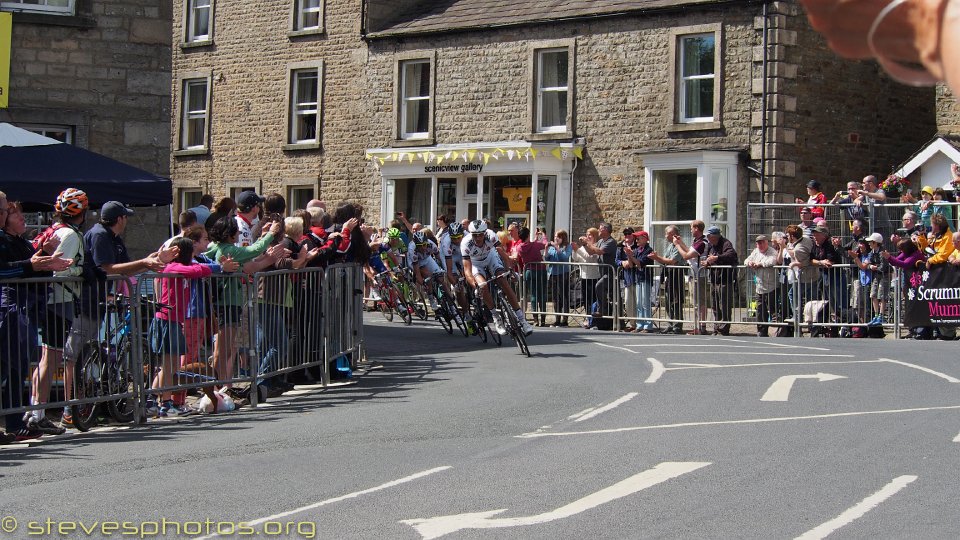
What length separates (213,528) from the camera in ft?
22.8

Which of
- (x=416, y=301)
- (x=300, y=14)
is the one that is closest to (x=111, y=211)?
(x=416, y=301)

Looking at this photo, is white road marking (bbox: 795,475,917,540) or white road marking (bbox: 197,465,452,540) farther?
white road marking (bbox: 197,465,452,540)

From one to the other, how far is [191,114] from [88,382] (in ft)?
99.4

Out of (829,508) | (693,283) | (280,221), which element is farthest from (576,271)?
(829,508)

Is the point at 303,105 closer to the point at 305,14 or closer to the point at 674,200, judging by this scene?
the point at 305,14

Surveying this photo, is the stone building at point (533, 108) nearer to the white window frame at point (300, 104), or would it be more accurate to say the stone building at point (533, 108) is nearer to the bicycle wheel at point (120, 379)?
the white window frame at point (300, 104)

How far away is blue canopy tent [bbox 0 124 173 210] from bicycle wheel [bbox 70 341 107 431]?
12.3 ft

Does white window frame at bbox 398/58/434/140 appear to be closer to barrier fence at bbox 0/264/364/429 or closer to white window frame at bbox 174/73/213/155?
white window frame at bbox 174/73/213/155

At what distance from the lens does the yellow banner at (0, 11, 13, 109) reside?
758 inches

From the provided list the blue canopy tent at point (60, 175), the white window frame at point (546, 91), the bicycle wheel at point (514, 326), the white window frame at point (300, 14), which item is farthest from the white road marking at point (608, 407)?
the white window frame at point (300, 14)

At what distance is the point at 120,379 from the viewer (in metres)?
11.2

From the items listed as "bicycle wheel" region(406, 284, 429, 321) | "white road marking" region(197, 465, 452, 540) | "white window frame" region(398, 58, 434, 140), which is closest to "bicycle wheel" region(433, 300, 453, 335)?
"bicycle wheel" region(406, 284, 429, 321)

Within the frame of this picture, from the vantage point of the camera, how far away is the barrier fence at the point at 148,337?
10336mm

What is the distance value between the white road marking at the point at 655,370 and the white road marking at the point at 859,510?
20.7 ft
